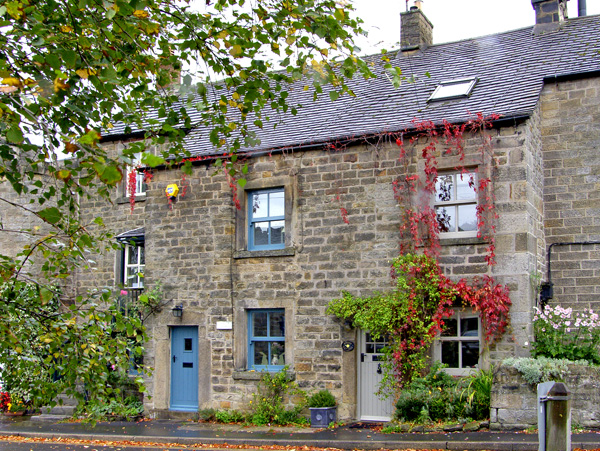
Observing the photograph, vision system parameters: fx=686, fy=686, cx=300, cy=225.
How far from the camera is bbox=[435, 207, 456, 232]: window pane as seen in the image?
12.6 metres

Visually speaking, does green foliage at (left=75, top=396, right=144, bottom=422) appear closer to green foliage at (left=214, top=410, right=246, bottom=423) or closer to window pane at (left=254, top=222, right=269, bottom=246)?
green foliage at (left=214, top=410, right=246, bottom=423)

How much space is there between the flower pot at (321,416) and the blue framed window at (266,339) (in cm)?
141

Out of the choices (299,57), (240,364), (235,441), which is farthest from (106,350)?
(240,364)

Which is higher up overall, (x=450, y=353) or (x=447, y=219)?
(x=447, y=219)

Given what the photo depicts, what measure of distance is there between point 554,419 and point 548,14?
43.6 feet

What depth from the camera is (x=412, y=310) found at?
39.9 ft

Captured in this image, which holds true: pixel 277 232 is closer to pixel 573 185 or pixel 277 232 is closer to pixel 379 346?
pixel 379 346

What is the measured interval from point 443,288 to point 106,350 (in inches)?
280

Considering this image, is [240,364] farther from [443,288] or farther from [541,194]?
[541,194]

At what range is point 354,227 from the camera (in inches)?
524

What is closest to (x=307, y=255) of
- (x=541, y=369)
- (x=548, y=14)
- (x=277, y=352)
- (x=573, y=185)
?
(x=277, y=352)

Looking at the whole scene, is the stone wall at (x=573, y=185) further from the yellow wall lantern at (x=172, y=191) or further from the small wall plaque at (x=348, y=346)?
the yellow wall lantern at (x=172, y=191)

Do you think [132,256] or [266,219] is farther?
[132,256]

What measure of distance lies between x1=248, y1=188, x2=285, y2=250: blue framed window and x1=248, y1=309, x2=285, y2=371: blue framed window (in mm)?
1409
